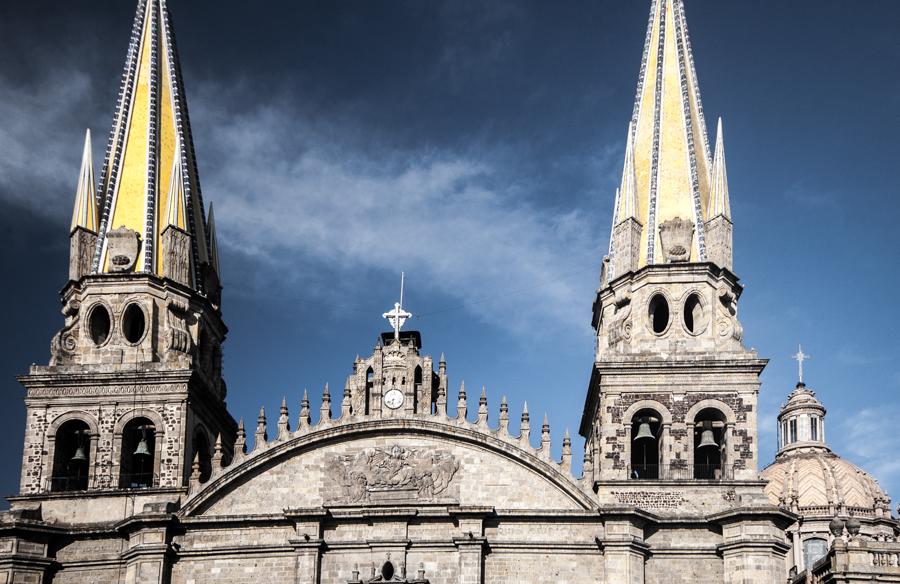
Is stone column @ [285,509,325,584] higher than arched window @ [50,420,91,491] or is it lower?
lower

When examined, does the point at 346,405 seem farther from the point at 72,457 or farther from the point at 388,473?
the point at 72,457

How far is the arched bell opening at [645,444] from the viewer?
129ft

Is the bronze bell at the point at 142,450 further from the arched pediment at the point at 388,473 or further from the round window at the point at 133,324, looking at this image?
the round window at the point at 133,324

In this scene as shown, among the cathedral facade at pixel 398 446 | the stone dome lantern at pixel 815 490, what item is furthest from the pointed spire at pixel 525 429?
the stone dome lantern at pixel 815 490

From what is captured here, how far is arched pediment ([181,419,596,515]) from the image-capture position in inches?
1495

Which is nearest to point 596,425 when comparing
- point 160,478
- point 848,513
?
point 160,478

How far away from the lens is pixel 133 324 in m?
41.9

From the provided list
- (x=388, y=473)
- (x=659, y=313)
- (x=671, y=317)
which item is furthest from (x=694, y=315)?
(x=388, y=473)

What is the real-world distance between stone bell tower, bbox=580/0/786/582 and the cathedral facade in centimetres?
6

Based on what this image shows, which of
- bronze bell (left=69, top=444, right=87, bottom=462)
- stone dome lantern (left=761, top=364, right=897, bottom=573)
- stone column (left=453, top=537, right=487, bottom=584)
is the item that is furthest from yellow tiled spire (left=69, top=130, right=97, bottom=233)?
stone dome lantern (left=761, top=364, right=897, bottom=573)

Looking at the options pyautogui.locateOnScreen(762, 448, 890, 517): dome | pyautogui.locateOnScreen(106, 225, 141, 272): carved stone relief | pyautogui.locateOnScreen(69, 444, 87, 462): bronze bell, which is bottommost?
pyautogui.locateOnScreen(69, 444, 87, 462): bronze bell

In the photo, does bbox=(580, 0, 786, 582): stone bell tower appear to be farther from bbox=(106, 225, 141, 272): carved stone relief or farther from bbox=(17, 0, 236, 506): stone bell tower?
bbox=(106, 225, 141, 272): carved stone relief

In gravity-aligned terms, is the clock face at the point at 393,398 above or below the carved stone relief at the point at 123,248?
below

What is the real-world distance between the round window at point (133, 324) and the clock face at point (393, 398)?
24.4 feet
